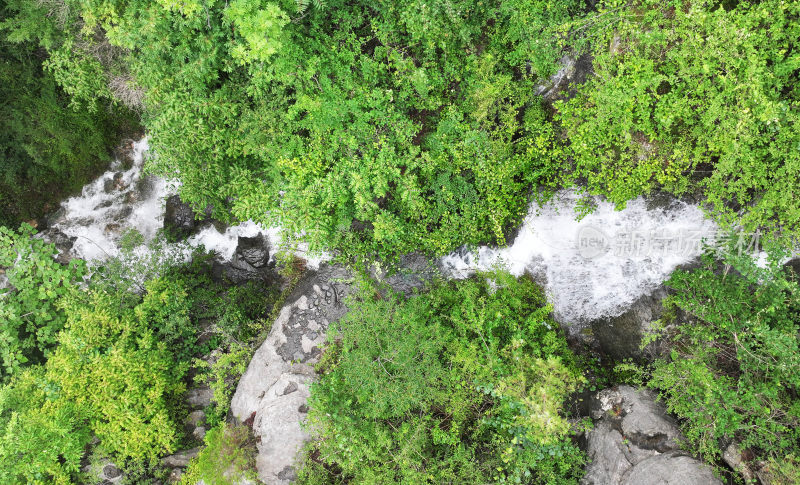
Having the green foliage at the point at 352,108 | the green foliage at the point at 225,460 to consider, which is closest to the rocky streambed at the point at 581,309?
the green foliage at the point at 225,460

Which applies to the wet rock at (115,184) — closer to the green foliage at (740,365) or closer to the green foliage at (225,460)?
the green foliage at (225,460)

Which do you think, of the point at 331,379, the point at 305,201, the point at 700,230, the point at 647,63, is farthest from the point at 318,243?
the point at 700,230

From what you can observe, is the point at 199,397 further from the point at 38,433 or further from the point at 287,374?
the point at 38,433

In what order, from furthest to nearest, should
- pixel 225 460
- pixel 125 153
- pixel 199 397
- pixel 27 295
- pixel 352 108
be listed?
pixel 125 153 → pixel 199 397 → pixel 27 295 → pixel 225 460 → pixel 352 108

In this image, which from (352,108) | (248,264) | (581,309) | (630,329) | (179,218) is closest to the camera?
(352,108)

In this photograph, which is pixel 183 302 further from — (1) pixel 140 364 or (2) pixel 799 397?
(2) pixel 799 397

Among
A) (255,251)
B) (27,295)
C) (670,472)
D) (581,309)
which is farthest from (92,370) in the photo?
(670,472)

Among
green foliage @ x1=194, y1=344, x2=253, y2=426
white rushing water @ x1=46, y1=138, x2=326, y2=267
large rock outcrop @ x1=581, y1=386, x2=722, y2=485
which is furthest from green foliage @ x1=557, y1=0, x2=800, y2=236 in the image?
white rushing water @ x1=46, y1=138, x2=326, y2=267

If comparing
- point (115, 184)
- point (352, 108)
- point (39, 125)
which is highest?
Result: point (39, 125)
